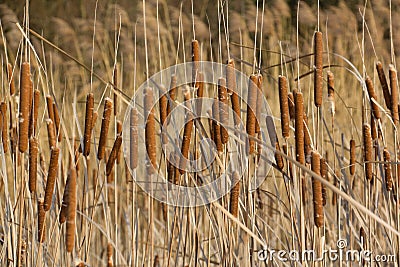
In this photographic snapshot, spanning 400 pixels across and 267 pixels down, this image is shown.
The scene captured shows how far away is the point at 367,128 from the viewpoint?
4.80 feet

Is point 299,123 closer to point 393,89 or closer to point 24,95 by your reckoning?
point 393,89

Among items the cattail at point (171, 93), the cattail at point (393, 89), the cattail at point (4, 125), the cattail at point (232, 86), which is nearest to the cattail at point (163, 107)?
the cattail at point (171, 93)

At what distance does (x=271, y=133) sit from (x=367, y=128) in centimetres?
21

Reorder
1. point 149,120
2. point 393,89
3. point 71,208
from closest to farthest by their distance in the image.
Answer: point 71,208, point 149,120, point 393,89

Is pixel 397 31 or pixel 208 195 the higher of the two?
pixel 397 31

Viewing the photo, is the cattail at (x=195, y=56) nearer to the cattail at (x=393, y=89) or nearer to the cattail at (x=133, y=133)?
the cattail at (x=133, y=133)

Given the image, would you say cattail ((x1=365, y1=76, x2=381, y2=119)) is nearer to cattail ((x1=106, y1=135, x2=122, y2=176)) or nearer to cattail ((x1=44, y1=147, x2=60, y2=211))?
cattail ((x1=106, y1=135, x2=122, y2=176))

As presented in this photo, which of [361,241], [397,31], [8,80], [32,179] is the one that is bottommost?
[361,241]

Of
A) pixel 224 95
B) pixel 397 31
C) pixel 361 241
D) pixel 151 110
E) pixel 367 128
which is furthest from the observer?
pixel 397 31

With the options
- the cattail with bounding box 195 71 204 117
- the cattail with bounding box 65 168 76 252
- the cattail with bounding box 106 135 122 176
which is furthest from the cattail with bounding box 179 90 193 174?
the cattail with bounding box 65 168 76 252

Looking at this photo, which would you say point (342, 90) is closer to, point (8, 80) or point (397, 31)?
point (397, 31)

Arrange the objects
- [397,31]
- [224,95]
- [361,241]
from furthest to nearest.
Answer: [397,31]
[361,241]
[224,95]

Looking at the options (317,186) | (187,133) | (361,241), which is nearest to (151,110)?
(187,133)

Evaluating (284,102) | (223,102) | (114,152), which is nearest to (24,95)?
(114,152)
